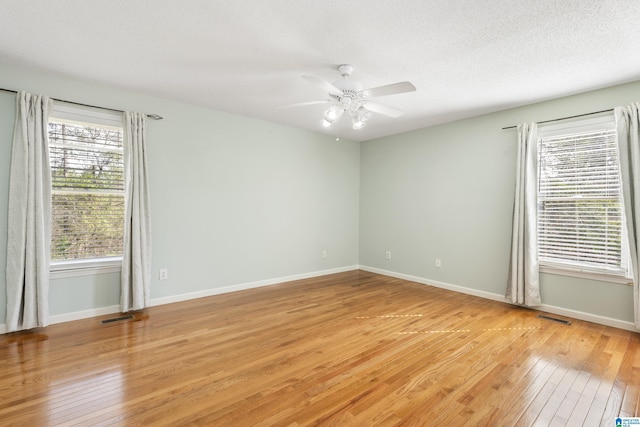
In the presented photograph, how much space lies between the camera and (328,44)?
2.54m

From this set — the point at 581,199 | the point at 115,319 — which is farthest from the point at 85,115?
the point at 581,199

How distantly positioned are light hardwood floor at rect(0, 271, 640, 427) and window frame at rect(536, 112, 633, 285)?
54cm

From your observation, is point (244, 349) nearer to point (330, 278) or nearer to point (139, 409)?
point (139, 409)

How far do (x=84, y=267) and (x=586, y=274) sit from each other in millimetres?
5640

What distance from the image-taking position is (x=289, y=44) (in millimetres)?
2539

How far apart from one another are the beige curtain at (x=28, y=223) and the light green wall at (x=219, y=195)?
118 millimetres

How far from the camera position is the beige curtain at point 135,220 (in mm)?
3510

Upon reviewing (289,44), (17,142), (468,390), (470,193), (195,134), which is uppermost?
(289,44)

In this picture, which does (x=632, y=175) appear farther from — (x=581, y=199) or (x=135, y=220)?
(x=135, y=220)

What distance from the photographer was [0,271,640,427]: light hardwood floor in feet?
6.16

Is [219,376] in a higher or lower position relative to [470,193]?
lower

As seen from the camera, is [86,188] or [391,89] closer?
[391,89]

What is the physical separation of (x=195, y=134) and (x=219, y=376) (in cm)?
308

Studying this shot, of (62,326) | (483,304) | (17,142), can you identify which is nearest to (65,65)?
(17,142)
